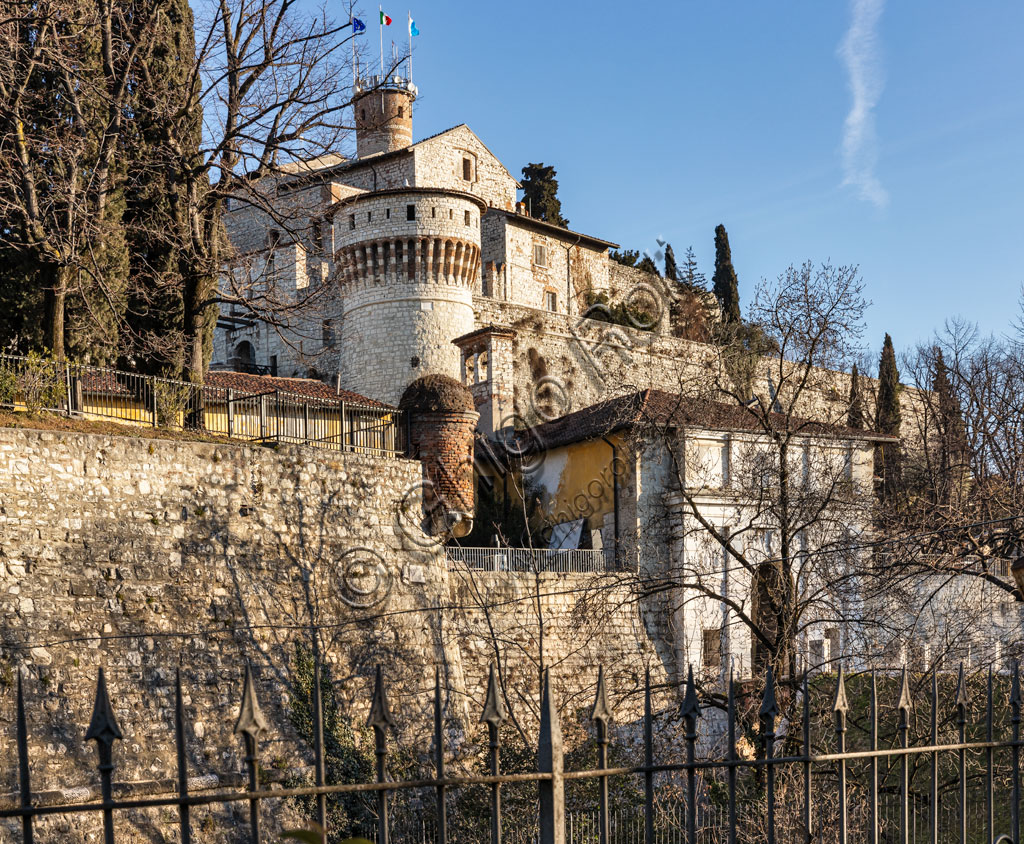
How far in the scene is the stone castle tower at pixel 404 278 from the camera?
33.0m

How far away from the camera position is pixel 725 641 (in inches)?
829

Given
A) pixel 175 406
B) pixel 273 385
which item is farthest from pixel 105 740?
pixel 273 385

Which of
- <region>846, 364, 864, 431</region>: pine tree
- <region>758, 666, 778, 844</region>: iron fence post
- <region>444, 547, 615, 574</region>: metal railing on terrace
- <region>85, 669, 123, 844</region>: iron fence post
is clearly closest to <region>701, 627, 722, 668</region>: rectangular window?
<region>444, 547, 615, 574</region>: metal railing on terrace

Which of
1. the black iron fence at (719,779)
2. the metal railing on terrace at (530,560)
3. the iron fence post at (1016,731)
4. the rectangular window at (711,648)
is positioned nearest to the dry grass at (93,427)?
the black iron fence at (719,779)

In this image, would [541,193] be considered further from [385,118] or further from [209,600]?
[209,600]

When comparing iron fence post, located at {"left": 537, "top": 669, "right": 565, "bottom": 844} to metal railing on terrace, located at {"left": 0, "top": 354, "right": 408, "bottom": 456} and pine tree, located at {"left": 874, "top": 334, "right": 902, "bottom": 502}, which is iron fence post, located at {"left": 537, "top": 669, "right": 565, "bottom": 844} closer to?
metal railing on terrace, located at {"left": 0, "top": 354, "right": 408, "bottom": 456}

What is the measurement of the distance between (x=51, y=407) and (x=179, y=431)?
1827mm

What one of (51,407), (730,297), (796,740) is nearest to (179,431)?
(51,407)

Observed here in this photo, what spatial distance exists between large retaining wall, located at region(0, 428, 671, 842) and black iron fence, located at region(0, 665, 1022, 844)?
0.61 m

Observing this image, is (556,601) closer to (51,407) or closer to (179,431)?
(179,431)

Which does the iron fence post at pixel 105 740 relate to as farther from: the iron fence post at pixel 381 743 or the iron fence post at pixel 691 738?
the iron fence post at pixel 691 738

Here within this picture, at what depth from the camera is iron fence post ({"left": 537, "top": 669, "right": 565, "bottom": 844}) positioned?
3.37 meters

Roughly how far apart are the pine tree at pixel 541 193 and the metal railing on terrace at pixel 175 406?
27.5m

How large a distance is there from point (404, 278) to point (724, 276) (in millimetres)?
17458
